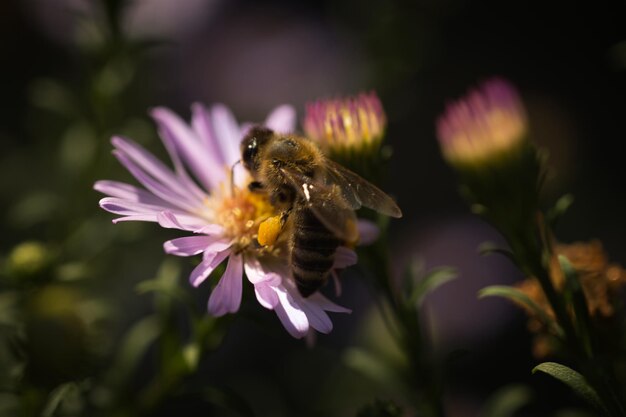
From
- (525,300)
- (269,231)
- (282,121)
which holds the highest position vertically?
(282,121)

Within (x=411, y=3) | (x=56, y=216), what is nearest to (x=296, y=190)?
(x=56, y=216)

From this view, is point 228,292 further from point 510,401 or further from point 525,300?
point 510,401

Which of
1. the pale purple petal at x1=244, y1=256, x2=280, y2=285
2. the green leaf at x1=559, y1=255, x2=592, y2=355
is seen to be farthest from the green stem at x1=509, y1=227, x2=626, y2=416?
the pale purple petal at x1=244, y1=256, x2=280, y2=285

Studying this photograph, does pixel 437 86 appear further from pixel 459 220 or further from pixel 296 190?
pixel 296 190

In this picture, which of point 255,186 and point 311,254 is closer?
point 311,254

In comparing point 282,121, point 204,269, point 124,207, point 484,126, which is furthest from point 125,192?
point 484,126

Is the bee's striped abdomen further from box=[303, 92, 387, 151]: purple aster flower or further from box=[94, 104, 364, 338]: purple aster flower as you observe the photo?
box=[303, 92, 387, 151]: purple aster flower

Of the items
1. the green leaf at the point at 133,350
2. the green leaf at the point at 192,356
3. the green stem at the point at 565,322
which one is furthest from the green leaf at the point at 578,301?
the green leaf at the point at 133,350
